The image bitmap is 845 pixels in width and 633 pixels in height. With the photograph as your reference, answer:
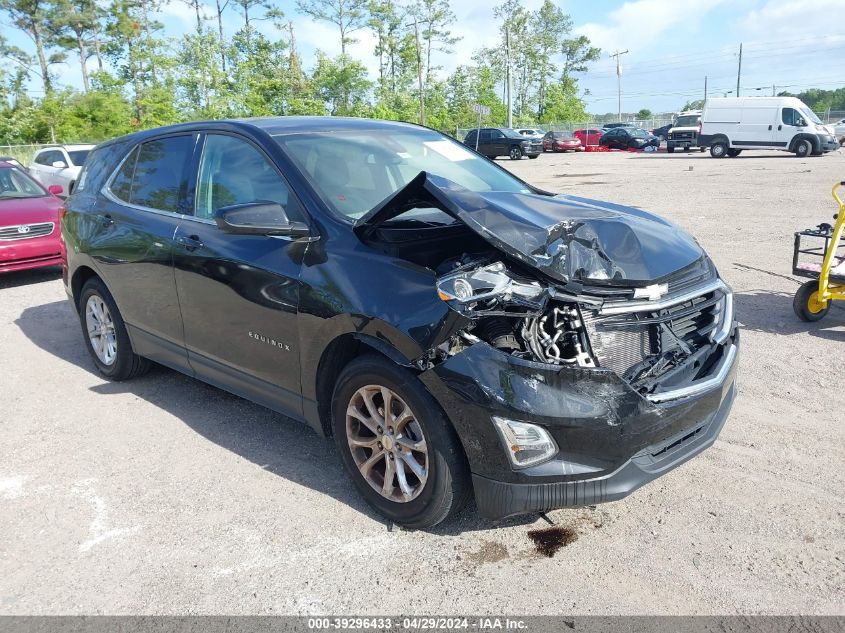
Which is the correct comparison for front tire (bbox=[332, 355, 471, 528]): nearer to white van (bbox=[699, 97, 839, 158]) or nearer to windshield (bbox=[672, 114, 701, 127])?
white van (bbox=[699, 97, 839, 158])

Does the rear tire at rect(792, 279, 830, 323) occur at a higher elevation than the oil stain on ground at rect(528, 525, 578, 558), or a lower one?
higher

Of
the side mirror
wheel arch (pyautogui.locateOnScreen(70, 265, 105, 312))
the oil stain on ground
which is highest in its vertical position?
the side mirror

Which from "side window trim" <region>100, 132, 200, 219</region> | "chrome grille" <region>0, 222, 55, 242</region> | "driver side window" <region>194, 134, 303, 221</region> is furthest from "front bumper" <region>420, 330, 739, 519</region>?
"chrome grille" <region>0, 222, 55, 242</region>

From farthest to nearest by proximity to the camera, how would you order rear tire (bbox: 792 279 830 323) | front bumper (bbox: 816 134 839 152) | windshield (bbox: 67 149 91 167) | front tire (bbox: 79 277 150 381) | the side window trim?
front bumper (bbox: 816 134 839 152) → windshield (bbox: 67 149 91 167) → rear tire (bbox: 792 279 830 323) → front tire (bbox: 79 277 150 381) → the side window trim

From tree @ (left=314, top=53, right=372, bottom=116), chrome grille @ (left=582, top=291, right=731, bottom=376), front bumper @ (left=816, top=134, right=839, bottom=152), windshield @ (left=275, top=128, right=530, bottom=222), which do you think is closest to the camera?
chrome grille @ (left=582, top=291, right=731, bottom=376)

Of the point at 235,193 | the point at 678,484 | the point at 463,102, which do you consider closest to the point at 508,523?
the point at 678,484

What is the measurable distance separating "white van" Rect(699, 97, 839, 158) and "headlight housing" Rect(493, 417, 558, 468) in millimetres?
30551

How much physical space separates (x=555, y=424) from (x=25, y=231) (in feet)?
28.4

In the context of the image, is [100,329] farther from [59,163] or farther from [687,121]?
[687,121]

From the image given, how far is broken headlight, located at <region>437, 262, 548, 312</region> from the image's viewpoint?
9.11ft

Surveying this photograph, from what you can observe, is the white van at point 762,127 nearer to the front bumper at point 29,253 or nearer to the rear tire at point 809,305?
the rear tire at point 809,305

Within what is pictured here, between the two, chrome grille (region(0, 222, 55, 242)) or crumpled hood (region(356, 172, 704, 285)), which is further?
chrome grille (region(0, 222, 55, 242))

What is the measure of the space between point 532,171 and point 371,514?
80.7 ft

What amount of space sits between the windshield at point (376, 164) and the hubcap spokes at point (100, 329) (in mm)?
2356
